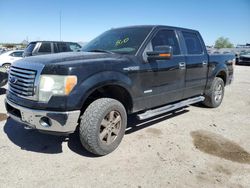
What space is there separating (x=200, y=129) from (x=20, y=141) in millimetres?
3348

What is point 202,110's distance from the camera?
20.2 feet

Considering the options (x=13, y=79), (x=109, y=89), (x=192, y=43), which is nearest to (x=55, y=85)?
(x=13, y=79)

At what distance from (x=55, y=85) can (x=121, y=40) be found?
1783 mm

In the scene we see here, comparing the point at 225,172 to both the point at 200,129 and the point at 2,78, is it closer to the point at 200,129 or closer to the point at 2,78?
the point at 200,129

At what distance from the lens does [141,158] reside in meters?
3.46

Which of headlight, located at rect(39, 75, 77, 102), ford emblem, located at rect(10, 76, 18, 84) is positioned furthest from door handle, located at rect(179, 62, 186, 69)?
ford emblem, located at rect(10, 76, 18, 84)

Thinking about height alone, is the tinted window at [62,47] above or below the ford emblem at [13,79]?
above

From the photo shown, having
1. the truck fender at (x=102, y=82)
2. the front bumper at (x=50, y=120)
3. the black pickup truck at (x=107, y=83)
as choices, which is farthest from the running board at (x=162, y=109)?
the front bumper at (x=50, y=120)

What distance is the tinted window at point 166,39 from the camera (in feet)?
14.0

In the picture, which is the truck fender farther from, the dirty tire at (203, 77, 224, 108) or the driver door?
the dirty tire at (203, 77, 224, 108)

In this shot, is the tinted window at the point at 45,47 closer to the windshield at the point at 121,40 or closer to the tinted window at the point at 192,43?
the windshield at the point at 121,40

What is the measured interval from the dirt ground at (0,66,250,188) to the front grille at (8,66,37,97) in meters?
0.96

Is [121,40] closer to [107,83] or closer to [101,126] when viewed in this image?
[107,83]

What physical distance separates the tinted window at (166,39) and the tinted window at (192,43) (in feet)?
1.37
